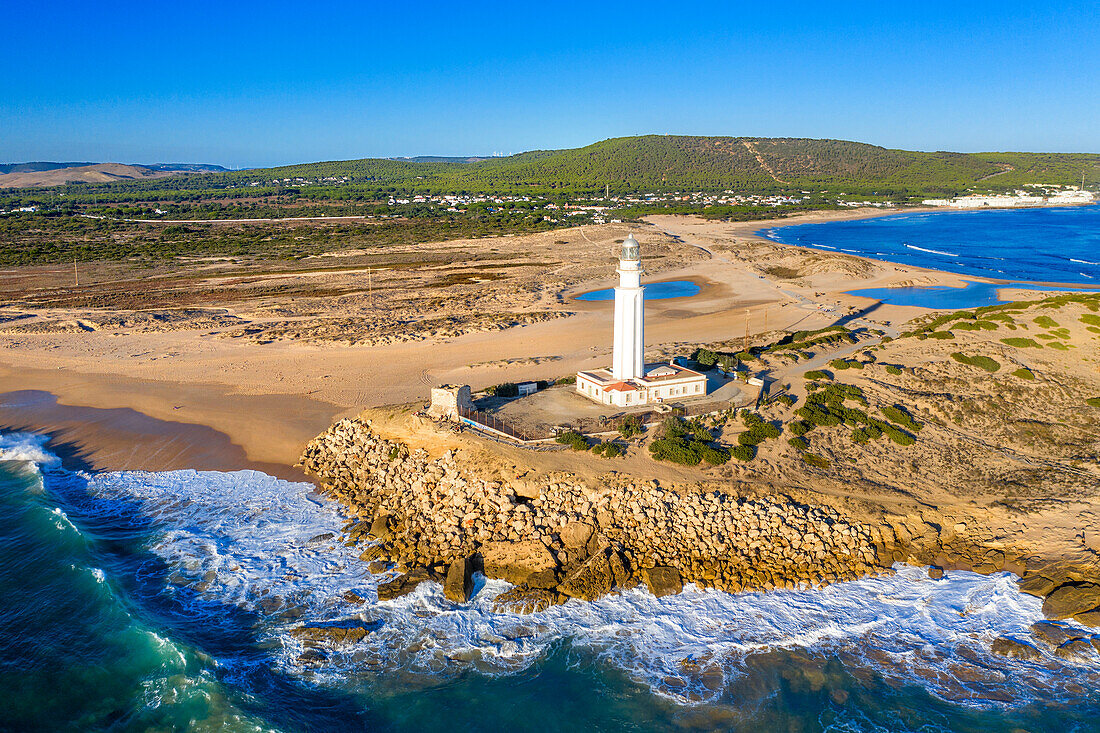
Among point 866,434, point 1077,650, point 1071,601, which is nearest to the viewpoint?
point 1077,650

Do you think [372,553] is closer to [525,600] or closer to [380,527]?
[380,527]

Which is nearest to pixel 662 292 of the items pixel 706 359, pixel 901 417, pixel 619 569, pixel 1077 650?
pixel 706 359

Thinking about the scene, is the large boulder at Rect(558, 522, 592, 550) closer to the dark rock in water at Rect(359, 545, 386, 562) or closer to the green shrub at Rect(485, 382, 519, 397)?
the dark rock in water at Rect(359, 545, 386, 562)

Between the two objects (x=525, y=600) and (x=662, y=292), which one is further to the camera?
(x=662, y=292)

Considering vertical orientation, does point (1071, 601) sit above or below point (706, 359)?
below

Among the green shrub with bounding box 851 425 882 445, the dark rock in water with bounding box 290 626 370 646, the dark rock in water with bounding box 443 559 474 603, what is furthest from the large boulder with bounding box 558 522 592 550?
the green shrub with bounding box 851 425 882 445

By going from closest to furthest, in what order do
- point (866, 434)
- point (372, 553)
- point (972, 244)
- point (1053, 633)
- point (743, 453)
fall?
point (1053, 633) < point (372, 553) < point (743, 453) < point (866, 434) < point (972, 244)

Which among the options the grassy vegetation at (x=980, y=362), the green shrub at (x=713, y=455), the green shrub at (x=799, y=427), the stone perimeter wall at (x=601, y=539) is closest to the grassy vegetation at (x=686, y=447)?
the green shrub at (x=713, y=455)

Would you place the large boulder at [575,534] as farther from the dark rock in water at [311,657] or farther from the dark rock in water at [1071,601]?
the dark rock in water at [1071,601]
